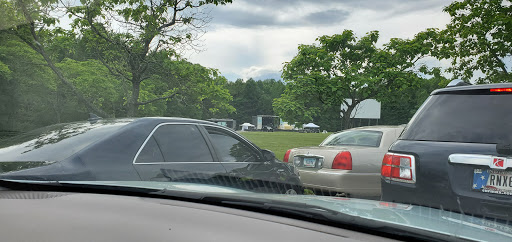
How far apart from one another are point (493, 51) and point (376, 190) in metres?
17.9

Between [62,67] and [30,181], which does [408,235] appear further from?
[62,67]

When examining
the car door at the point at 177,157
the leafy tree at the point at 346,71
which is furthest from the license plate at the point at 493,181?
the leafy tree at the point at 346,71

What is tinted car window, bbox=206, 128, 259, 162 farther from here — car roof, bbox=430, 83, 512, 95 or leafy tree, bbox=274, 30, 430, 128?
leafy tree, bbox=274, 30, 430, 128

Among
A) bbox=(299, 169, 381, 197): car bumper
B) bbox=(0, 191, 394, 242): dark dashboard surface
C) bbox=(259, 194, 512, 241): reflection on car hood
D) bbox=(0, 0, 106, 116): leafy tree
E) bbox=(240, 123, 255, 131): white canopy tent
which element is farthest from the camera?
bbox=(240, 123, 255, 131): white canopy tent

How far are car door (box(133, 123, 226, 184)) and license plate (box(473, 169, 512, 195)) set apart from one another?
A: 234 centimetres

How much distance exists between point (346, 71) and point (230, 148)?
2268 centimetres

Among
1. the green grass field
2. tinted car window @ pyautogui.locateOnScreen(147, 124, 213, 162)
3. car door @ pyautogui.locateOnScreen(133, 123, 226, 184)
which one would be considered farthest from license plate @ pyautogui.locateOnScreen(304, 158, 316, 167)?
the green grass field

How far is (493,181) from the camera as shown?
316cm

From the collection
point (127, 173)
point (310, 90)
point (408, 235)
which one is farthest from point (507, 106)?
point (310, 90)

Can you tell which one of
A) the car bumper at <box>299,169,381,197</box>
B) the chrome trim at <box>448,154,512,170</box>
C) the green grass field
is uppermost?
the chrome trim at <box>448,154,512,170</box>

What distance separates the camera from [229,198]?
2082mm

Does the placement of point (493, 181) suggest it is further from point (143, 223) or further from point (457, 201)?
point (143, 223)

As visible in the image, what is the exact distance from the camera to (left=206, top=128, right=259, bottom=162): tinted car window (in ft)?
15.5

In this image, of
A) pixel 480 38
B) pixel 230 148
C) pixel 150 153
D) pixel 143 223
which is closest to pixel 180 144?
pixel 150 153
